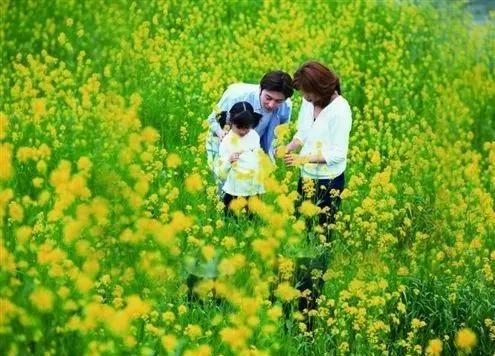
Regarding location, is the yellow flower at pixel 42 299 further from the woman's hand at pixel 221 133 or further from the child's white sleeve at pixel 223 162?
the woman's hand at pixel 221 133

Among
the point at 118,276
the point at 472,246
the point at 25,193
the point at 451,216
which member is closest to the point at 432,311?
the point at 472,246

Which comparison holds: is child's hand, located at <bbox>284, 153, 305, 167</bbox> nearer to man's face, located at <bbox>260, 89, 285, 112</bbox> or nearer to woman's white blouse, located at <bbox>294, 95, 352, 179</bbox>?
woman's white blouse, located at <bbox>294, 95, 352, 179</bbox>

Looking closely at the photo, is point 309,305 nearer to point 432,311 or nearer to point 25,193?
point 432,311

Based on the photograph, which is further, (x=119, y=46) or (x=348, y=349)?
(x=119, y=46)

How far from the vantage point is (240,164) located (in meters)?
5.05

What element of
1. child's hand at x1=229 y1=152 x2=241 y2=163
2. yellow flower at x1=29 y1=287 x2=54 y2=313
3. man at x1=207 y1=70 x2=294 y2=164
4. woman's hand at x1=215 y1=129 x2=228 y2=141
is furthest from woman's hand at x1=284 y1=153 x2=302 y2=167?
yellow flower at x1=29 y1=287 x2=54 y2=313

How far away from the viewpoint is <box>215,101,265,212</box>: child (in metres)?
5.04

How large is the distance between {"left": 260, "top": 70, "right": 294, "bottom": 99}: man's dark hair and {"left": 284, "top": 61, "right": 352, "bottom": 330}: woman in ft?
0.29

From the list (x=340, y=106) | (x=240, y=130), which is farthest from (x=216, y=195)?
(x=340, y=106)

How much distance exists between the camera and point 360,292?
14.0 ft

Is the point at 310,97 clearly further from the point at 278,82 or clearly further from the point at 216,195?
the point at 216,195

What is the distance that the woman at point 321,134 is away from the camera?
4977 millimetres

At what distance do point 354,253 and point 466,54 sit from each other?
4.69 m

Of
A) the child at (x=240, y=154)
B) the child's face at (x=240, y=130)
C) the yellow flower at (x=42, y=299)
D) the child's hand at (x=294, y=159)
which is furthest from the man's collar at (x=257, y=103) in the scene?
the yellow flower at (x=42, y=299)
